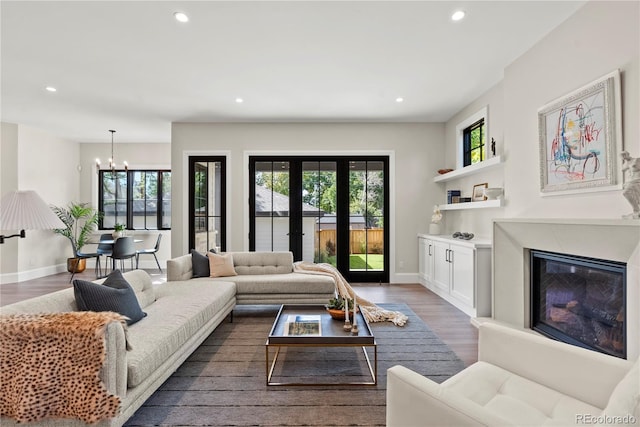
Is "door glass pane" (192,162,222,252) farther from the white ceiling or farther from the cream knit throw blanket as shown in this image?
the cream knit throw blanket

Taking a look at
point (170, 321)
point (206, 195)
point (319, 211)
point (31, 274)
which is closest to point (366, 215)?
→ point (319, 211)

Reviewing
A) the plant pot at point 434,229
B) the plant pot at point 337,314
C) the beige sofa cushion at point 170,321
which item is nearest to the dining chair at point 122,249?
the beige sofa cushion at point 170,321

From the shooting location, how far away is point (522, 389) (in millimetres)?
1484

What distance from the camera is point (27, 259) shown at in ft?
20.3

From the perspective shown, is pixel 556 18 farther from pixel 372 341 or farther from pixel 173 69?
pixel 173 69

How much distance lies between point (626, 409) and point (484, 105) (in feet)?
14.2

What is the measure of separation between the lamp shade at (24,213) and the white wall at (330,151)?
351 cm

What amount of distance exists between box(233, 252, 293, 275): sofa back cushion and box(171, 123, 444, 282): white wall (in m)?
1.36

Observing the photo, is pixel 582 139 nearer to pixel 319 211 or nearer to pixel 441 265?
pixel 441 265

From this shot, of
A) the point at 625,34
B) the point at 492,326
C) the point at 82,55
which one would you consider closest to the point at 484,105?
the point at 625,34

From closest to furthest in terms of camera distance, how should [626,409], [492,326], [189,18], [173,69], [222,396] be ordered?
[626,409] → [492,326] → [222,396] → [189,18] → [173,69]

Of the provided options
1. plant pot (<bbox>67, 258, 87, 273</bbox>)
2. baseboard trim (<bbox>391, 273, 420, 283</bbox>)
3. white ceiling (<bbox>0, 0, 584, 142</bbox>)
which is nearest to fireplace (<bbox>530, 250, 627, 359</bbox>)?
white ceiling (<bbox>0, 0, 584, 142</bbox>)

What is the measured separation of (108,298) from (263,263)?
2.31 m

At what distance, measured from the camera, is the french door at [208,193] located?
18.9ft
